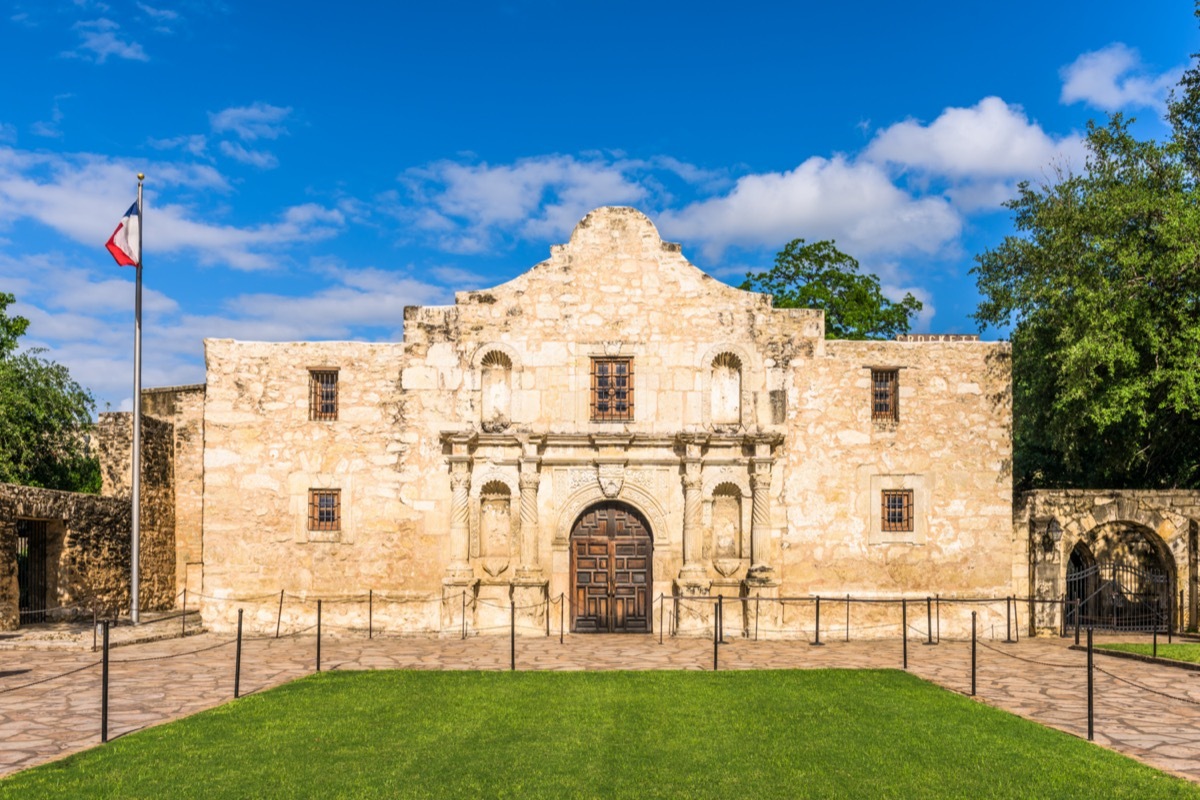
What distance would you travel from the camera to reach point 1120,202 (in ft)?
66.6

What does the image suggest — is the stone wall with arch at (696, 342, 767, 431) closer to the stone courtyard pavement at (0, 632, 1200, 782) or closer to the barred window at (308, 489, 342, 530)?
the stone courtyard pavement at (0, 632, 1200, 782)

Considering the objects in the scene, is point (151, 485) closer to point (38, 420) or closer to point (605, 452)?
point (38, 420)

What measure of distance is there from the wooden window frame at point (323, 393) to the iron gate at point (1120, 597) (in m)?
15.5

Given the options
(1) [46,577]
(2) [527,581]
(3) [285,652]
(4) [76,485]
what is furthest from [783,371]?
(4) [76,485]

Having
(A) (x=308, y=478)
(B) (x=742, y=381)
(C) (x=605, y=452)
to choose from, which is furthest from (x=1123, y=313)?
(A) (x=308, y=478)

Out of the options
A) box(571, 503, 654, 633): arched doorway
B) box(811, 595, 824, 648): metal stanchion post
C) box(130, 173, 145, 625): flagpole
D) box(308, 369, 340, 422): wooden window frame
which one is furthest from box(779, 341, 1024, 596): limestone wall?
box(130, 173, 145, 625): flagpole

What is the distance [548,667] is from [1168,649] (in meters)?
10.8

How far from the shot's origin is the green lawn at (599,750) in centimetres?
834

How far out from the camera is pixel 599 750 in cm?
963

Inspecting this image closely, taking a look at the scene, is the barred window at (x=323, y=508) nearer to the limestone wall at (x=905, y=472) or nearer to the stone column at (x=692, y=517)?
the stone column at (x=692, y=517)

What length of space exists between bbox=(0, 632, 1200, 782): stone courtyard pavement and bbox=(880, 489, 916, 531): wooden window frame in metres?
2.37

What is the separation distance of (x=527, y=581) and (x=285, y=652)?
464 centimetres

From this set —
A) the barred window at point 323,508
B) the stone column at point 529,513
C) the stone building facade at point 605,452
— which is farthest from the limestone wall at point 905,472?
the barred window at point 323,508

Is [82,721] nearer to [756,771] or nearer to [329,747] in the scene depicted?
[329,747]
